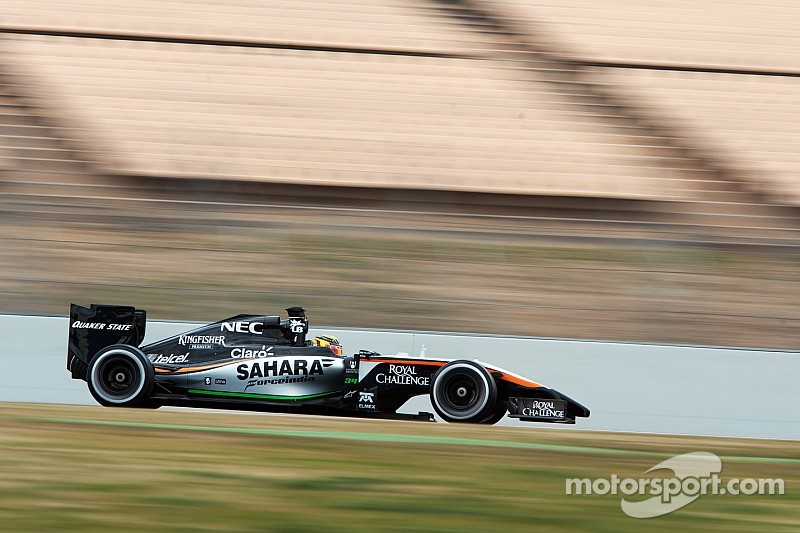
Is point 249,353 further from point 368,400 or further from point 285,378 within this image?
point 368,400

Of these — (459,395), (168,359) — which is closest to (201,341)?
(168,359)

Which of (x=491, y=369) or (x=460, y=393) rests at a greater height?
(x=491, y=369)

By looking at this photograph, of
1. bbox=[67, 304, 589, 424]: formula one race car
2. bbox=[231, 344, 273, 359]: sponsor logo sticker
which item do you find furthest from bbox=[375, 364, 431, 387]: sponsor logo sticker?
bbox=[231, 344, 273, 359]: sponsor logo sticker

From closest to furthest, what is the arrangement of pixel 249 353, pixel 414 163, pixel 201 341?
pixel 249 353
pixel 201 341
pixel 414 163

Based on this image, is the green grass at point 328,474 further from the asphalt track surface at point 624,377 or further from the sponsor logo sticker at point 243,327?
the sponsor logo sticker at point 243,327

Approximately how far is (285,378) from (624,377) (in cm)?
212

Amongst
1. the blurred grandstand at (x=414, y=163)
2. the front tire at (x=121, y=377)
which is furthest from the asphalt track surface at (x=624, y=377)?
the blurred grandstand at (x=414, y=163)

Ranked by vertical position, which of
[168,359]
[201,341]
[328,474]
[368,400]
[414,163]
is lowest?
[328,474]

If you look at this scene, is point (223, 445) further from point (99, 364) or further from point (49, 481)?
point (99, 364)

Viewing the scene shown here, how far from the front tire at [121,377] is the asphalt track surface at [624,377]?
1.22 feet

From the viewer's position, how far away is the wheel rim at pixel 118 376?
18.6ft

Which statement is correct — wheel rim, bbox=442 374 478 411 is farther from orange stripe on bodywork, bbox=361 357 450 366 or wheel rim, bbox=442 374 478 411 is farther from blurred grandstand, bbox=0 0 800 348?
blurred grandstand, bbox=0 0 800 348

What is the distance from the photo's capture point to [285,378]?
5570 mm

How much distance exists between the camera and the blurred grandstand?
8.11m
